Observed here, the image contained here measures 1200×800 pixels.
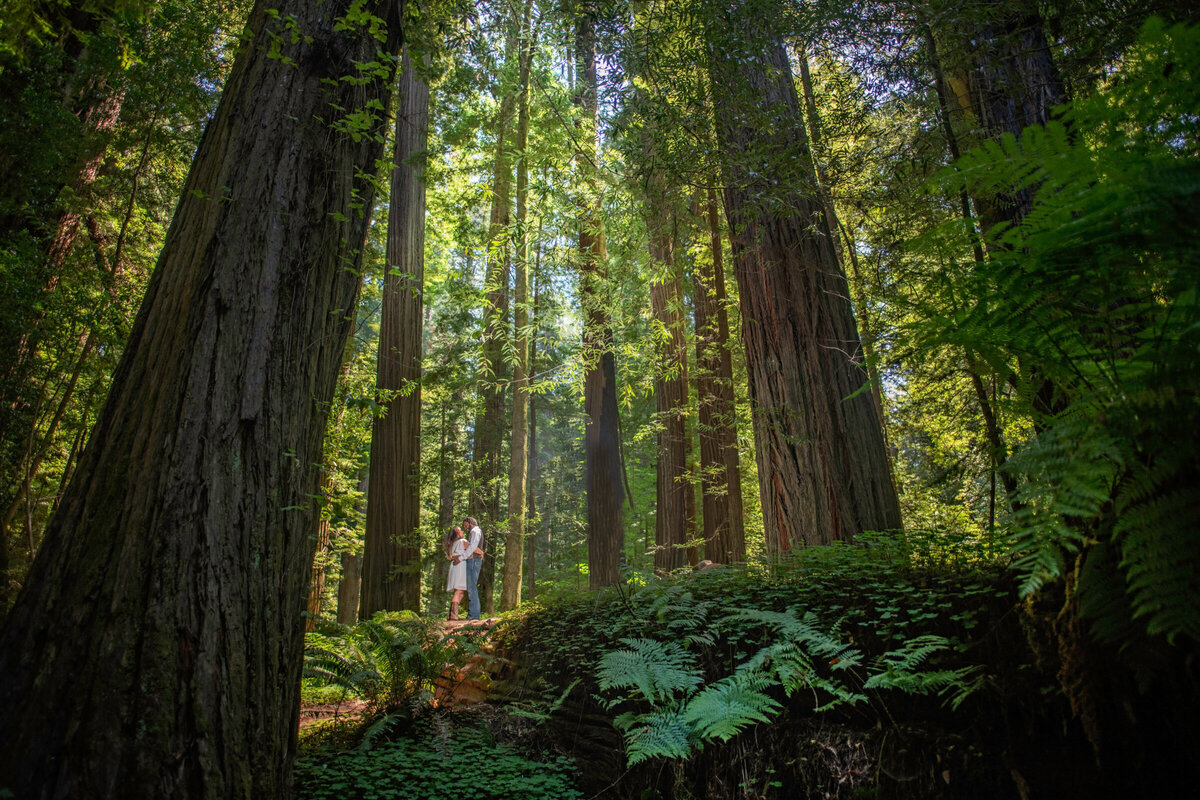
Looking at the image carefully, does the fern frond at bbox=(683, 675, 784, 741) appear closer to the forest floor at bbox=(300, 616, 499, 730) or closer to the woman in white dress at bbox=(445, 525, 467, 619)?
the forest floor at bbox=(300, 616, 499, 730)

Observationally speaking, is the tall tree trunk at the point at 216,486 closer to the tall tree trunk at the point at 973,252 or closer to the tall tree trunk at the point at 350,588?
the tall tree trunk at the point at 973,252

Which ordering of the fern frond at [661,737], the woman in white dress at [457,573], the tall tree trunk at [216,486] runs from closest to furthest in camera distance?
the tall tree trunk at [216,486]
the fern frond at [661,737]
the woman in white dress at [457,573]

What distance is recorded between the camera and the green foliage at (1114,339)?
1.19 metres

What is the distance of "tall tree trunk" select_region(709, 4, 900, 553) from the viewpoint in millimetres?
4543

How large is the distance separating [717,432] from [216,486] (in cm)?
896

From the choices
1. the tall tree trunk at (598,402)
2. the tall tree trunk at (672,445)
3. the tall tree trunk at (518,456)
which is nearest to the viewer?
the tall tree trunk at (598,402)

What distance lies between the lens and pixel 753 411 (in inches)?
205

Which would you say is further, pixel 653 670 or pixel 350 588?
pixel 350 588

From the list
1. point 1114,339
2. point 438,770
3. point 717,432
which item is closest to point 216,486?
point 438,770

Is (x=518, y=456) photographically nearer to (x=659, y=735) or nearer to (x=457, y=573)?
(x=457, y=573)

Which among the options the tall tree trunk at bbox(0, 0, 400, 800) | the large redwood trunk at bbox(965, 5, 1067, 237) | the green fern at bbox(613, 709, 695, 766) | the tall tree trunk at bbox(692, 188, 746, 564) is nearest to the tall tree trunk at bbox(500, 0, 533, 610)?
the tall tree trunk at bbox(692, 188, 746, 564)

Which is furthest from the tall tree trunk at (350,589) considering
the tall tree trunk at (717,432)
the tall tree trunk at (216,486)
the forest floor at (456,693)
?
the tall tree trunk at (216,486)

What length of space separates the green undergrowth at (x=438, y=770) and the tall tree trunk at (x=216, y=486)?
2.19 ft

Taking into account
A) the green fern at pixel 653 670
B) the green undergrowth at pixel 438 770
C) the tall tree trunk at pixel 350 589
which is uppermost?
the tall tree trunk at pixel 350 589
